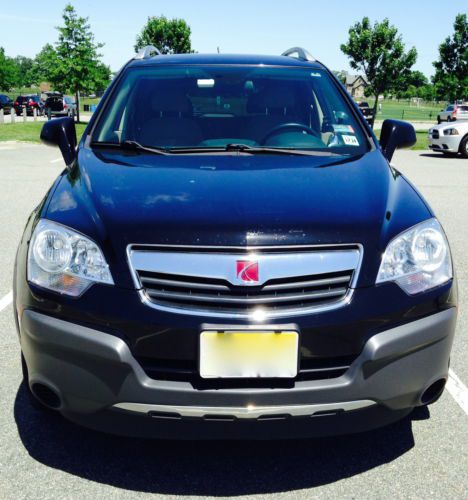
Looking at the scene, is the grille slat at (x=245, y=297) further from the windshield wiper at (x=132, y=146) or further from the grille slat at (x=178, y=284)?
the windshield wiper at (x=132, y=146)

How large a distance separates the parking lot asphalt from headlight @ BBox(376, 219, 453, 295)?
2.50 feet

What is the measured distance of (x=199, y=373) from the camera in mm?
2215

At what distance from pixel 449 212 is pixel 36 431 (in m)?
7.36

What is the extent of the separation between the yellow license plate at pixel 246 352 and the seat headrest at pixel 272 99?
191 cm

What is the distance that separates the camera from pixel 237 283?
2.23 meters

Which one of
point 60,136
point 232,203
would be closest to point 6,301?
point 60,136

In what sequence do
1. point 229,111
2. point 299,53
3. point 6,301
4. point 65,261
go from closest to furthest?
point 65,261 → point 229,111 → point 299,53 → point 6,301

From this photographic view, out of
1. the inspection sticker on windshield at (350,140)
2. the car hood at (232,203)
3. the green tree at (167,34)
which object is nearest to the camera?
the car hood at (232,203)

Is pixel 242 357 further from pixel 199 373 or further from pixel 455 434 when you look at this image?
pixel 455 434

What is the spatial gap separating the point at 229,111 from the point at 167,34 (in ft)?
218

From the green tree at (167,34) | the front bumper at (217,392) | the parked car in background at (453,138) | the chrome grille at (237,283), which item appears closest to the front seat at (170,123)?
the chrome grille at (237,283)

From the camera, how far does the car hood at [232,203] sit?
232 centimetres

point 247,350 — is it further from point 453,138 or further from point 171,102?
point 453,138

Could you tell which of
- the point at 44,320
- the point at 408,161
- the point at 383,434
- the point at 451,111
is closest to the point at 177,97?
the point at 44,320
